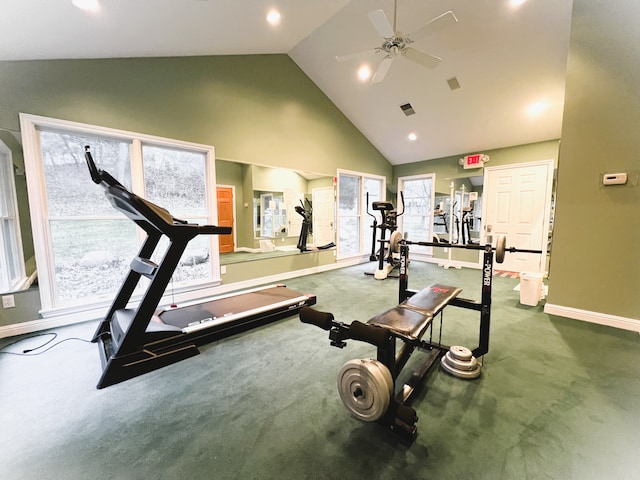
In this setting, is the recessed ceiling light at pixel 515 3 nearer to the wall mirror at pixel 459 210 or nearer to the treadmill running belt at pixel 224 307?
the wall mirror at pixel 459 210

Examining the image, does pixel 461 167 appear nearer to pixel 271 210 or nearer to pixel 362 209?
pixel 362 209

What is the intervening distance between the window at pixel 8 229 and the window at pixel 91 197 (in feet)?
0.54

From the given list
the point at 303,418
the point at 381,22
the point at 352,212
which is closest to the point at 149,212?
the point at 303,418

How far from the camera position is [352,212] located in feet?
21.1

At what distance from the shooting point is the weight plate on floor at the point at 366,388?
1.26 meters

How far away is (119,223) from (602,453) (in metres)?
4.60

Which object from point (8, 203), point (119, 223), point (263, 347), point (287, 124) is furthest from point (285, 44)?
point (263, 347)

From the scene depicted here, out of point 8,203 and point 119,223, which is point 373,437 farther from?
point 8,203

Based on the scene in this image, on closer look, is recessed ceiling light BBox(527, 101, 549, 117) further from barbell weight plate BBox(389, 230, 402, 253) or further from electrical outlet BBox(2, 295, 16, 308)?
electrical outlet BBox(2, 295, 16, 308)

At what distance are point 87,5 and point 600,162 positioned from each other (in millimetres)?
5095

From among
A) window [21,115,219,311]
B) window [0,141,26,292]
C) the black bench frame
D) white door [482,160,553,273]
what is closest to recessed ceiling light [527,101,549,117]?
white door [482,160,553,273]

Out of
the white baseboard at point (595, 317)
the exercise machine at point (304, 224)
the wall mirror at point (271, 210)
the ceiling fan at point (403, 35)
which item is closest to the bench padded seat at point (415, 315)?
the white baseboard at point (595, 317)

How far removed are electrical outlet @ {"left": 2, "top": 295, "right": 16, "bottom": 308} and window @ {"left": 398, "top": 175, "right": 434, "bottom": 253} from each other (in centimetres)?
701

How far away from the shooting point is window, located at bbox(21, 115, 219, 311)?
9.08 ft
